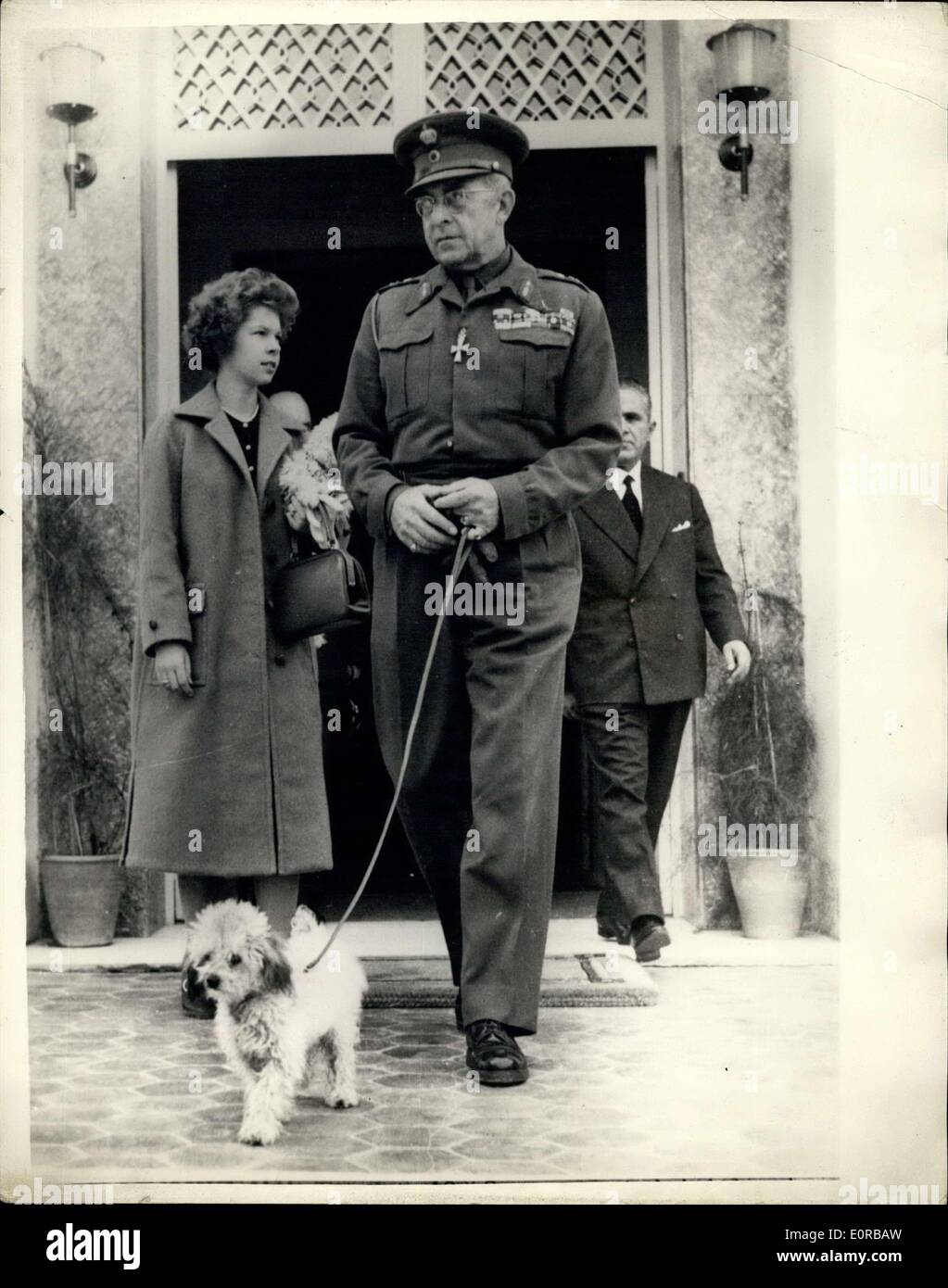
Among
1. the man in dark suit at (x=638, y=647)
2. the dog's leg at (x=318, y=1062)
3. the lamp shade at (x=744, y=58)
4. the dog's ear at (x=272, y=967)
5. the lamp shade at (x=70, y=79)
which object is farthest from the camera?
the man in dark suit at (x=638, y=647)

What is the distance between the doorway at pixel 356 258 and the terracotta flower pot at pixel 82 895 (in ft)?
1.71

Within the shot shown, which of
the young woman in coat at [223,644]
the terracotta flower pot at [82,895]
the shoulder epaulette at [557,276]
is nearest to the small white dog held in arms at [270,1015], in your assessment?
the young woman in coat at [223,644]

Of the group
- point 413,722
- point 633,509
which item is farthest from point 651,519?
point 413,722

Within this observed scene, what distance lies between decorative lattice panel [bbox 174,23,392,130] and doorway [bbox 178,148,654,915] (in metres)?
0.11

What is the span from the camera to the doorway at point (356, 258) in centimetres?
385

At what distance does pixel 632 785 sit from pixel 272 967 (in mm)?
1163

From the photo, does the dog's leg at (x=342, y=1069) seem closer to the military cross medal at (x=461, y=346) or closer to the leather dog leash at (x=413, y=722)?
the leather dog leash at (x=413, y=722)

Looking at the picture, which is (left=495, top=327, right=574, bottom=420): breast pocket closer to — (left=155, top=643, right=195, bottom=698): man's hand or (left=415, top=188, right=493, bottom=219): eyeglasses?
(left=415, top=188, right=493, bottom=219): eyeglasses

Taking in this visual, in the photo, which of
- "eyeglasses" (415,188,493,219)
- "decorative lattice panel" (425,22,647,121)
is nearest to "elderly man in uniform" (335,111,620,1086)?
"eyeglasses" (415,188,493,219)

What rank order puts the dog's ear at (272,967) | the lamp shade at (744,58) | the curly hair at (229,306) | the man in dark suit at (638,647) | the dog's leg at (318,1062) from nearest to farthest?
1. the dog's ear at (272,967)
2. the dog's leg at (318,1062)
3. the lamp shade at (744,58)
4. the curly hair at (229,306)
5. the man in dark suit at (638,647)

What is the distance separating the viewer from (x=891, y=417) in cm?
364

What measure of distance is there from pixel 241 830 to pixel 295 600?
0.59 m

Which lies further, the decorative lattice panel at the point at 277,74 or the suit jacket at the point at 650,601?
the suit jacket at the point at 650,601

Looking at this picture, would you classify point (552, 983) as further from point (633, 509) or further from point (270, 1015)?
point (633, 509)
